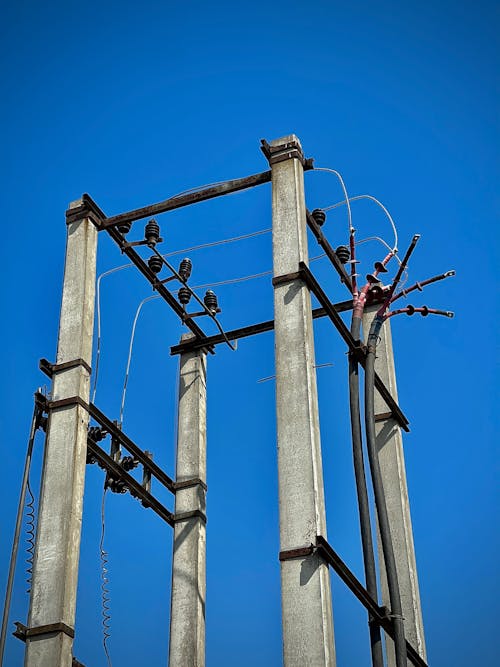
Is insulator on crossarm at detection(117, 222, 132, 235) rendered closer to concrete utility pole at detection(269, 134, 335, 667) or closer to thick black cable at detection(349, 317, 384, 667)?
concrete utility pole at detection(269, 134, 335, 667)

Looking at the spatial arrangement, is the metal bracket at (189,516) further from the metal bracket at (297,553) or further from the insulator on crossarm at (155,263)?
the metal bracket at (297,553)

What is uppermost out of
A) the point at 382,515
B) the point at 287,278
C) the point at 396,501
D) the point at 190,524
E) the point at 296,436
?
the point at 287,278

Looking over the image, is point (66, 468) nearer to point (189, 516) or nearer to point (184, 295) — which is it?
point (189, 516)

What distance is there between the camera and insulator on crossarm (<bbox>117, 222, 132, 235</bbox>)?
15.3 meters

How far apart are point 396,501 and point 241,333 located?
359cm

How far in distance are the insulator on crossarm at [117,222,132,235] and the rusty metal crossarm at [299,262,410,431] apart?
3.16m

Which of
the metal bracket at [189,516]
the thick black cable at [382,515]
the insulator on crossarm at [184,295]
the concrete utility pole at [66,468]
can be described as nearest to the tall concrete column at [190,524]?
the metal bracket at [189,516]

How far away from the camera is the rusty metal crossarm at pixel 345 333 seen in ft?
43.0

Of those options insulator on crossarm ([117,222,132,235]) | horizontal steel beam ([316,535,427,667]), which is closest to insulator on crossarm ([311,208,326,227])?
insulator on crossarm ([117,222,132,235])

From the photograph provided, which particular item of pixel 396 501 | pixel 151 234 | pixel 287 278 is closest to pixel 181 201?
pixel 151 234

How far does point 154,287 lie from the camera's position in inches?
630

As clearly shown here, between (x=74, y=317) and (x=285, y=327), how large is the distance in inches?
124

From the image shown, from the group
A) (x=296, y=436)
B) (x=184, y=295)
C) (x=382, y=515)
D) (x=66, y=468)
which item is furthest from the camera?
(x=184, y=295)

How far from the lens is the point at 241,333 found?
1683 centimetres
